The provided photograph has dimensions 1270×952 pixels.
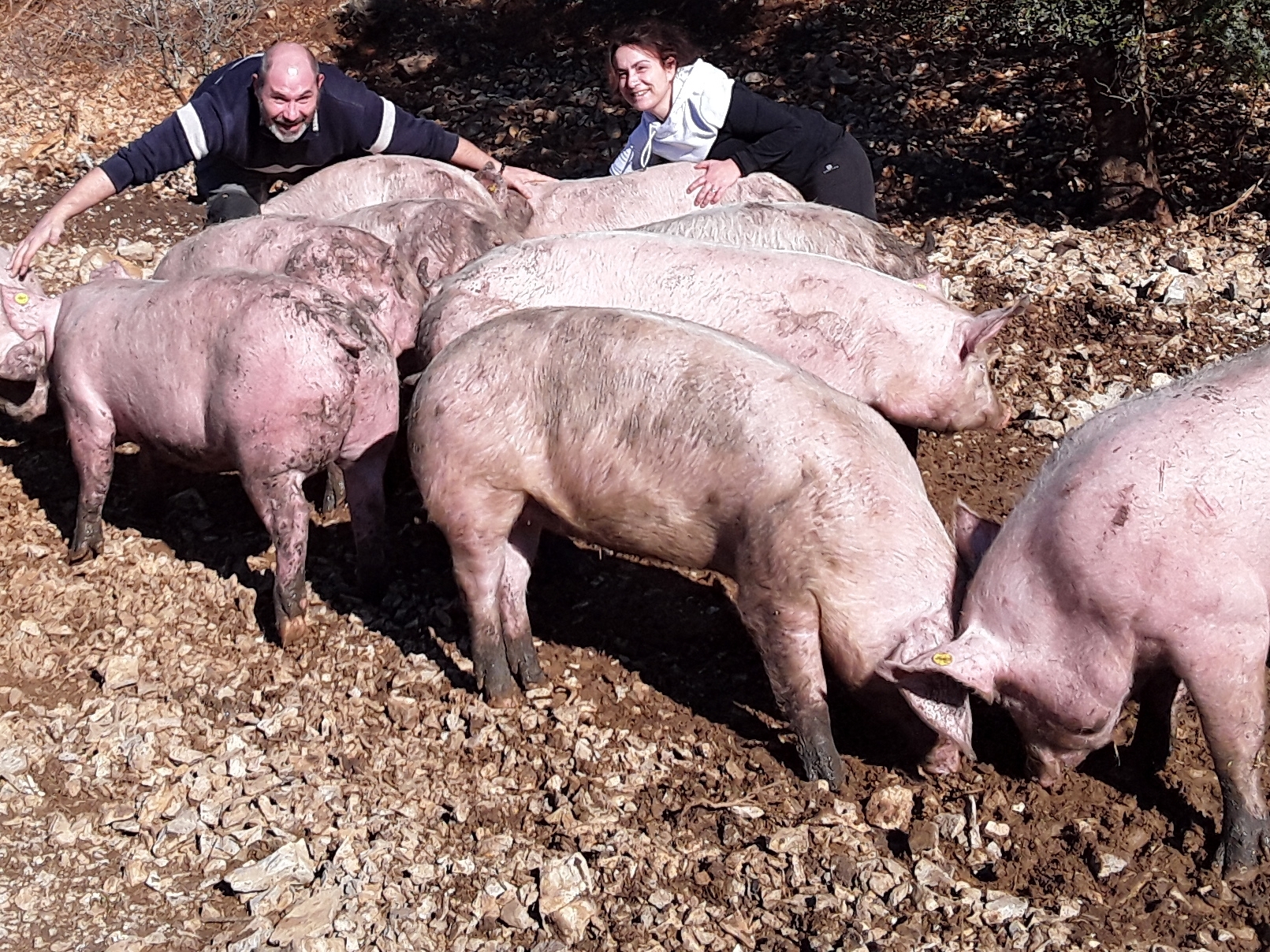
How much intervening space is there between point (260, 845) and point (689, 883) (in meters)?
1.36

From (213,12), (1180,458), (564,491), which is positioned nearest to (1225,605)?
(1180,458)

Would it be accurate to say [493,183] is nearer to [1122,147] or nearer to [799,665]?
[799,665]

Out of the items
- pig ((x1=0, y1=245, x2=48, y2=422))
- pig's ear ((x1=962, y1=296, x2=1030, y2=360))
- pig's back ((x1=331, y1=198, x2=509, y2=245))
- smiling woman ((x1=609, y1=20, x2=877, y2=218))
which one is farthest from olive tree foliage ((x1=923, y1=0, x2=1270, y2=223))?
pig ((x1=0, y1=245, x2=48, y2=422))

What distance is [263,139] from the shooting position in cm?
695

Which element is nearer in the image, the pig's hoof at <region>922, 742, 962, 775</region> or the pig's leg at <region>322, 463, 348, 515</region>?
the pig's hoof at <region>922, 742, 962, 775</region>

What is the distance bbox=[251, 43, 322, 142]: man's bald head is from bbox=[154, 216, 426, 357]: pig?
77 cm

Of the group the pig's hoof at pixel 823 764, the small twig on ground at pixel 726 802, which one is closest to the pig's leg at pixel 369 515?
the small twig on ground at pixel 726 802

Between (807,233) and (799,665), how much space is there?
2415 millimetres

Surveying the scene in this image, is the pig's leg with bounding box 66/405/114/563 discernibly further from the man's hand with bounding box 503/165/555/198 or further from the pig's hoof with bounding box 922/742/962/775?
the pig's hoof with bounding box 922/742/962/775

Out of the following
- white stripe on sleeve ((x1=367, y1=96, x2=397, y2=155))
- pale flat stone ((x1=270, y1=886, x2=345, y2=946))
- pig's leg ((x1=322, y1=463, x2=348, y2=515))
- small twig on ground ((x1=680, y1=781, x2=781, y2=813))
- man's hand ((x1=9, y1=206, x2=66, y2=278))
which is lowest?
pig's leg ((x1=322, y1=463, x2=348, y2=515))

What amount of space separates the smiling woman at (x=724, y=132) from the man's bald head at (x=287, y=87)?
4.67 ft

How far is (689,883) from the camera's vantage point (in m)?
4.09

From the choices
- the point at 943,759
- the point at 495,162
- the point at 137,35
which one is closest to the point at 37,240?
the point at 495,162

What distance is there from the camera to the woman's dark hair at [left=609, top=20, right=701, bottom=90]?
21.3 feet
